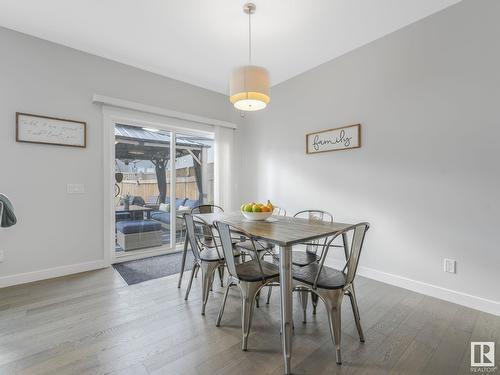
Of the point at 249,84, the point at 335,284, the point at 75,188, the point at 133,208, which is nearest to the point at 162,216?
the point at 133,208

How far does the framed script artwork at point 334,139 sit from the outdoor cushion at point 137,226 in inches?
103

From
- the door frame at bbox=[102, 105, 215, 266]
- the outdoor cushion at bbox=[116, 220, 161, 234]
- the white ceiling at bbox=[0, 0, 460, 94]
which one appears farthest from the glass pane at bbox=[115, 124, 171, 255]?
the white ceiling at bbox=[0, 0, 460, 94]

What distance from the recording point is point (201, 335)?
1.84 m

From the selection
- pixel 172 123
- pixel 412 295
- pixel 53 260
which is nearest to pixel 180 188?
pixel 172 123

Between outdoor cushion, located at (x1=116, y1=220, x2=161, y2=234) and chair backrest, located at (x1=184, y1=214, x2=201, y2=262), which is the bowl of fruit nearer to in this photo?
chair backrest, located at (x1=184, y1=214, x2=201, y2=262)

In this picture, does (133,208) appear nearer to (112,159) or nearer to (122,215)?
(122,215)

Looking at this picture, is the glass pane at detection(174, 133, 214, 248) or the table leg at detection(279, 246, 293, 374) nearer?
the table leg at detection(279, 246, 293, 374)

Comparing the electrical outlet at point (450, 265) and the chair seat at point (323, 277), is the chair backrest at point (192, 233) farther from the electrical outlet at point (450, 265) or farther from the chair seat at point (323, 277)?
the electrical outlet at point (450, 265)

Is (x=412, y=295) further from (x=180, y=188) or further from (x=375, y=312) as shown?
(x=180, y=188)

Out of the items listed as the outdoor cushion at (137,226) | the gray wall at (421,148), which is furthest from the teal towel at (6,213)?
the gray wall at (421,148)

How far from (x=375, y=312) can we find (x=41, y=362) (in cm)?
249

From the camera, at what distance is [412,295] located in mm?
2516

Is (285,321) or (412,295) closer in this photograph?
(285,321)

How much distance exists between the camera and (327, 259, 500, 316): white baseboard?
7.17 ft
